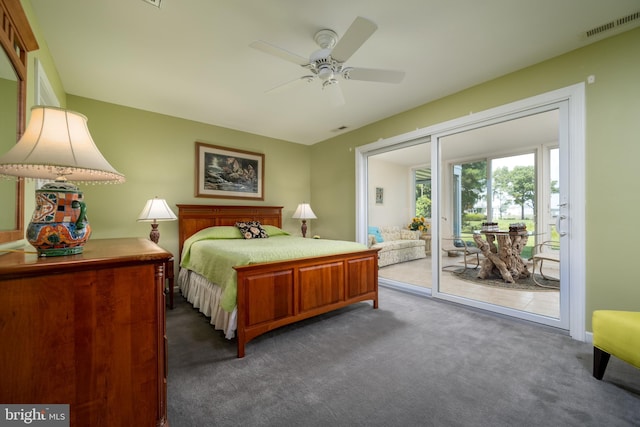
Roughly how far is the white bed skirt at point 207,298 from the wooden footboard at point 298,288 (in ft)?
0.62

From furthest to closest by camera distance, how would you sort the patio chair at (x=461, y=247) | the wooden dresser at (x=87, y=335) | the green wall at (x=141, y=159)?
the patio chair at (x=461, y=247) → the green wall at (x=141, y=159) → the wooden dresser at (x=87, y=335)

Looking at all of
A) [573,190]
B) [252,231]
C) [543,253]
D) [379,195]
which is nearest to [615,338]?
[573,190]

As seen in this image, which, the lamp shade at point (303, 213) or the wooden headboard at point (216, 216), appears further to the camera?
the lamp shade at point (303, 213)

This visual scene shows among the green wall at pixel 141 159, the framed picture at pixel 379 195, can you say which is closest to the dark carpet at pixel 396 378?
the green wall at pixel 141 159

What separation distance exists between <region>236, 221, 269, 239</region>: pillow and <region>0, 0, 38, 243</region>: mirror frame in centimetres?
235

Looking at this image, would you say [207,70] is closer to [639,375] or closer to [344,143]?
[344,143]

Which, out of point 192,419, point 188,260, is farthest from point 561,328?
point 188,260

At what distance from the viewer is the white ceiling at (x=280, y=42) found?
187 centimetres

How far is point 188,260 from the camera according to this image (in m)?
3.34

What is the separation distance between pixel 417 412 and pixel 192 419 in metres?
1.24

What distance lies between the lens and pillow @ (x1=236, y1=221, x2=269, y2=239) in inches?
148

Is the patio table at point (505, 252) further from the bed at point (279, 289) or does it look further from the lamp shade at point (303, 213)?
the lamp shade at point (303, 213)

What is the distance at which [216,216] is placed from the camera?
4113 mm

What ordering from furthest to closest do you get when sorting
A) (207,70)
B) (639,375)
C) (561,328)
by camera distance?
(207,70)
(561,328)
(639,375)
